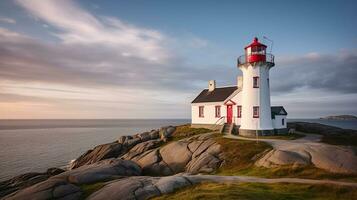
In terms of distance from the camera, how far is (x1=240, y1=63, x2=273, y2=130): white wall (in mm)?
35062

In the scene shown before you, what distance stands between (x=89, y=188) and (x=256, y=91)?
2340cm

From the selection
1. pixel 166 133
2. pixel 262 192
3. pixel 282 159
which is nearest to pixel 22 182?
pixel 166 133

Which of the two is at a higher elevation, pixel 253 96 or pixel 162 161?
pixel 253 96

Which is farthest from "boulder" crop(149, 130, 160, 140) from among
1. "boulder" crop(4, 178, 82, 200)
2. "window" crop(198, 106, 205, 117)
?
"boulder" crop(4, 178, 82, 200)

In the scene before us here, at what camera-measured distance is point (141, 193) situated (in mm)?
17016

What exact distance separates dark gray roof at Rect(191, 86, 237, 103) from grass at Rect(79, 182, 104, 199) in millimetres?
26370

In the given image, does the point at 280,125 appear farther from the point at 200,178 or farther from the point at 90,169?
the point at 90,169

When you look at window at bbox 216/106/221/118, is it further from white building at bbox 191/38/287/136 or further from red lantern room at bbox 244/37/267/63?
red lantern room at bbox 244/37/267/63

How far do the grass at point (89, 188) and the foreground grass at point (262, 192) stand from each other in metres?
5.40

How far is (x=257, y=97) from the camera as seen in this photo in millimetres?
35062

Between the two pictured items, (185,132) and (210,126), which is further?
(210,126)

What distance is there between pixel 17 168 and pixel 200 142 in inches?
1095

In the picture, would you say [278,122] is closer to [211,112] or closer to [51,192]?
[211,112]

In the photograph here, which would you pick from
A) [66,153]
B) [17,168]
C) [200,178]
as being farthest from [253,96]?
[66,153]
